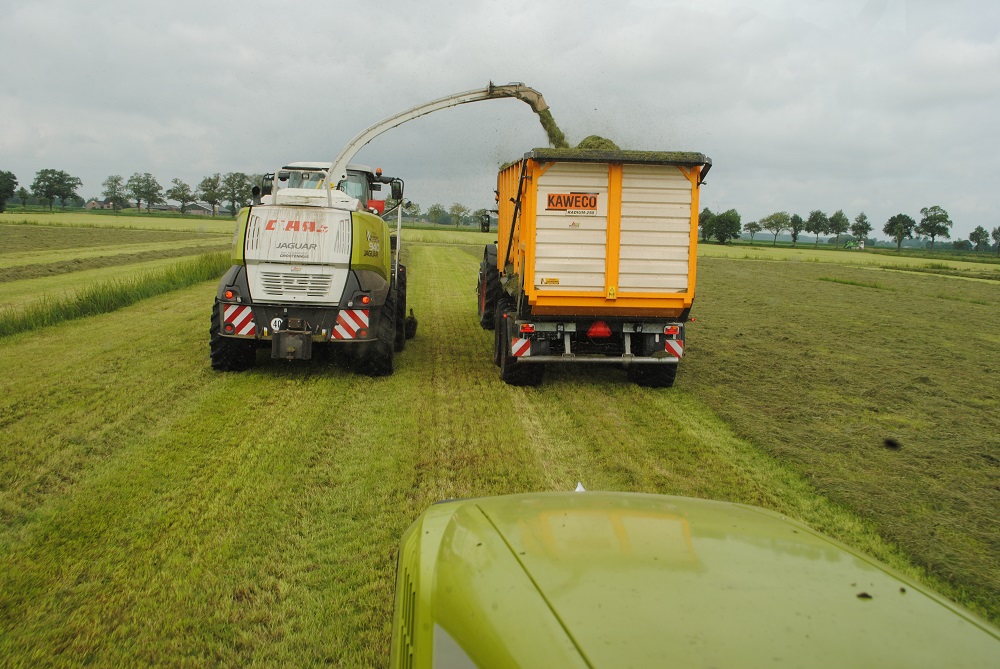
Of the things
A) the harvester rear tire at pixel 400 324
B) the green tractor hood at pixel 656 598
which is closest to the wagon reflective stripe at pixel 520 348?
the harvester rear tire at pixel 400 324

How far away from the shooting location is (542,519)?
2.26m

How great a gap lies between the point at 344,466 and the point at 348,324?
3.17m

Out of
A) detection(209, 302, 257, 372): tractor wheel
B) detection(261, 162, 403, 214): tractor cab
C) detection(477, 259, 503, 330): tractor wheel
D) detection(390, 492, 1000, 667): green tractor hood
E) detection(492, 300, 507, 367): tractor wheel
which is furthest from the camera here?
detection(477, 259, 503, 330): tractor wheel

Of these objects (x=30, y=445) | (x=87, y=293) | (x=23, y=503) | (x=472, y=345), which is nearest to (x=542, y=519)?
(x=23, y=503)

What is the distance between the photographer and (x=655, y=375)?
28.2ft

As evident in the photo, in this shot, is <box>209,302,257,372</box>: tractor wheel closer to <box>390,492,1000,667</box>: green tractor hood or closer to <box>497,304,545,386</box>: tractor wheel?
<box>497,304,545,386</box>: tractor wheel

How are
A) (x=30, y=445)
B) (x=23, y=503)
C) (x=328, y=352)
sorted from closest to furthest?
(x=23, y=503) → (x=30, y=445) → (x=328, y=352)

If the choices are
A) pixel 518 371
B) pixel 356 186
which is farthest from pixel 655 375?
pixel 356 186

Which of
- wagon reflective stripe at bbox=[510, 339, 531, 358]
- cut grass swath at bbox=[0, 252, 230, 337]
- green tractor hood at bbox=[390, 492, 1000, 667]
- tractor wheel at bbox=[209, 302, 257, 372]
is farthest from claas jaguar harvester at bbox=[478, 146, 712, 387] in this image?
cut grass swath at bbox=[0, 252, 230, 337]

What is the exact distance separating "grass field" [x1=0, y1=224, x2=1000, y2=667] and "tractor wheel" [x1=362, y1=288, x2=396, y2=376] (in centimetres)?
25

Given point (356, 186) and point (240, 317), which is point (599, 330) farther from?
point (356, 186)

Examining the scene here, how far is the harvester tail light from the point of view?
8281mm

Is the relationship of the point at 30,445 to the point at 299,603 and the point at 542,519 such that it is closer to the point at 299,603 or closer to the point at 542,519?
the point at 299,603

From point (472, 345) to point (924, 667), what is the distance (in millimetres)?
9725
